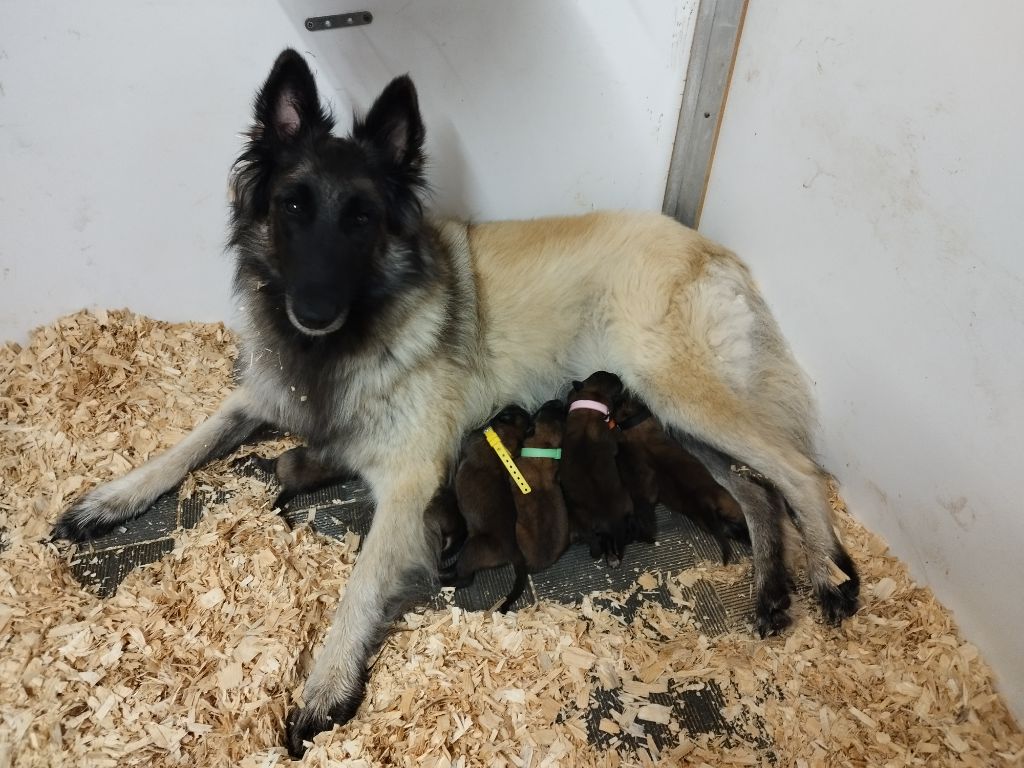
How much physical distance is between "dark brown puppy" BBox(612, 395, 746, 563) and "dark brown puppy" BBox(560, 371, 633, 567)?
0.30 ft

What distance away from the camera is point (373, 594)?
6.77 ft

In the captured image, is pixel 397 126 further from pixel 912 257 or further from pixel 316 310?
pixel 912 257

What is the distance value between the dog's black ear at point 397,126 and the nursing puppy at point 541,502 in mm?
1101

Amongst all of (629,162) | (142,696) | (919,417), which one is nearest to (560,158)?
(629,162)

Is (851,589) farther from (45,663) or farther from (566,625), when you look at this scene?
(45,663)

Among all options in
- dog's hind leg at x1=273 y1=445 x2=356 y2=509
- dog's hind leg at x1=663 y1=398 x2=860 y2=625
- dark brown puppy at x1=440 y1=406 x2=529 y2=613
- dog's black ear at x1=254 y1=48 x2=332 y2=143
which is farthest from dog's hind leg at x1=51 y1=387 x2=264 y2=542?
dog's hind leg at x1=663 y1=398 x2=860 y2=625

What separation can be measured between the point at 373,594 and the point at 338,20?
210 centimetres

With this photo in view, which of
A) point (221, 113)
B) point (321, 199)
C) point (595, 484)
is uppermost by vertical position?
point (221, 113)

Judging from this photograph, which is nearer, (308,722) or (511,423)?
(308,722)

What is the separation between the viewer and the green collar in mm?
2408

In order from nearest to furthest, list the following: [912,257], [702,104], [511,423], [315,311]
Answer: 1. [315,311]
2. [912,257]
3. [511,423]
4. [702,104]

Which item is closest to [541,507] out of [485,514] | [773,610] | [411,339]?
[485,514]

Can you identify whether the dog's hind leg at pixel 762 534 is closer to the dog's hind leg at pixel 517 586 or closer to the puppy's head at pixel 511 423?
the puppy's head at pixel 511 423

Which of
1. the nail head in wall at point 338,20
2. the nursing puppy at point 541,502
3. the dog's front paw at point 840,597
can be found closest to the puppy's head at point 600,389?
the nursing puppy at point 541,502
